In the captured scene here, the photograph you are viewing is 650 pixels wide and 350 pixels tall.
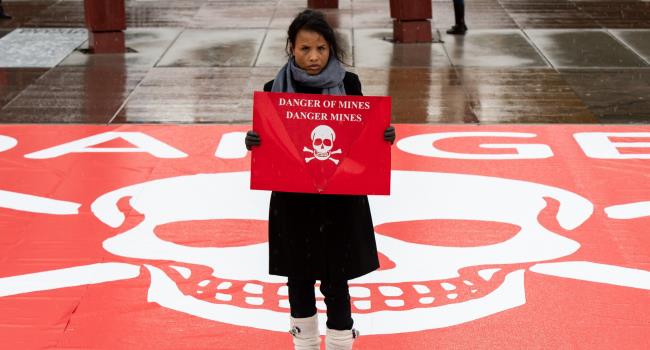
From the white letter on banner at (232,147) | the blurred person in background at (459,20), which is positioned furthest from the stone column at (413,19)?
the white letter on banner at (232,147)

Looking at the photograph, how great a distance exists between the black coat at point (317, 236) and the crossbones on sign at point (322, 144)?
173 mm

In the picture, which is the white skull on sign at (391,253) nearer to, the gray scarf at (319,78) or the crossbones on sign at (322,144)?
the crossbones on sign at (322,144)

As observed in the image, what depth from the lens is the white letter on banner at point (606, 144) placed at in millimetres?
9062

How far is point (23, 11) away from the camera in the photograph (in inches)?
651

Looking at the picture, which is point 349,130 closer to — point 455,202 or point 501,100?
point 455,202

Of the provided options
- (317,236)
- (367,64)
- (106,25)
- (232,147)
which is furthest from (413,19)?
(317,236)

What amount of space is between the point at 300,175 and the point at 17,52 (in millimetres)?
9882

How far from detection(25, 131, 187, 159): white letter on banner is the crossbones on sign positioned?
442 centimetres

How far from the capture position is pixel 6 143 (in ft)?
31.3

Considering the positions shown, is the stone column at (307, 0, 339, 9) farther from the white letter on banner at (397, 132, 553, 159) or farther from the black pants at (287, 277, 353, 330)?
the black pants at (287, 277, 353, 330)

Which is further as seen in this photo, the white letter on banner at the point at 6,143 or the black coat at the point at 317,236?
the white letter on banner at the point at 6,143

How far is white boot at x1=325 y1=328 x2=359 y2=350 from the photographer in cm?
496

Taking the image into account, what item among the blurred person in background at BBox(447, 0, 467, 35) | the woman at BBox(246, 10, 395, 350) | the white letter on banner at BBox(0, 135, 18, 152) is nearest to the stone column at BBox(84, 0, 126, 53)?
the white letter on banner at BBox(0, 135, 18, 152)

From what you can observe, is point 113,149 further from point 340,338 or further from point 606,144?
point 340,338
